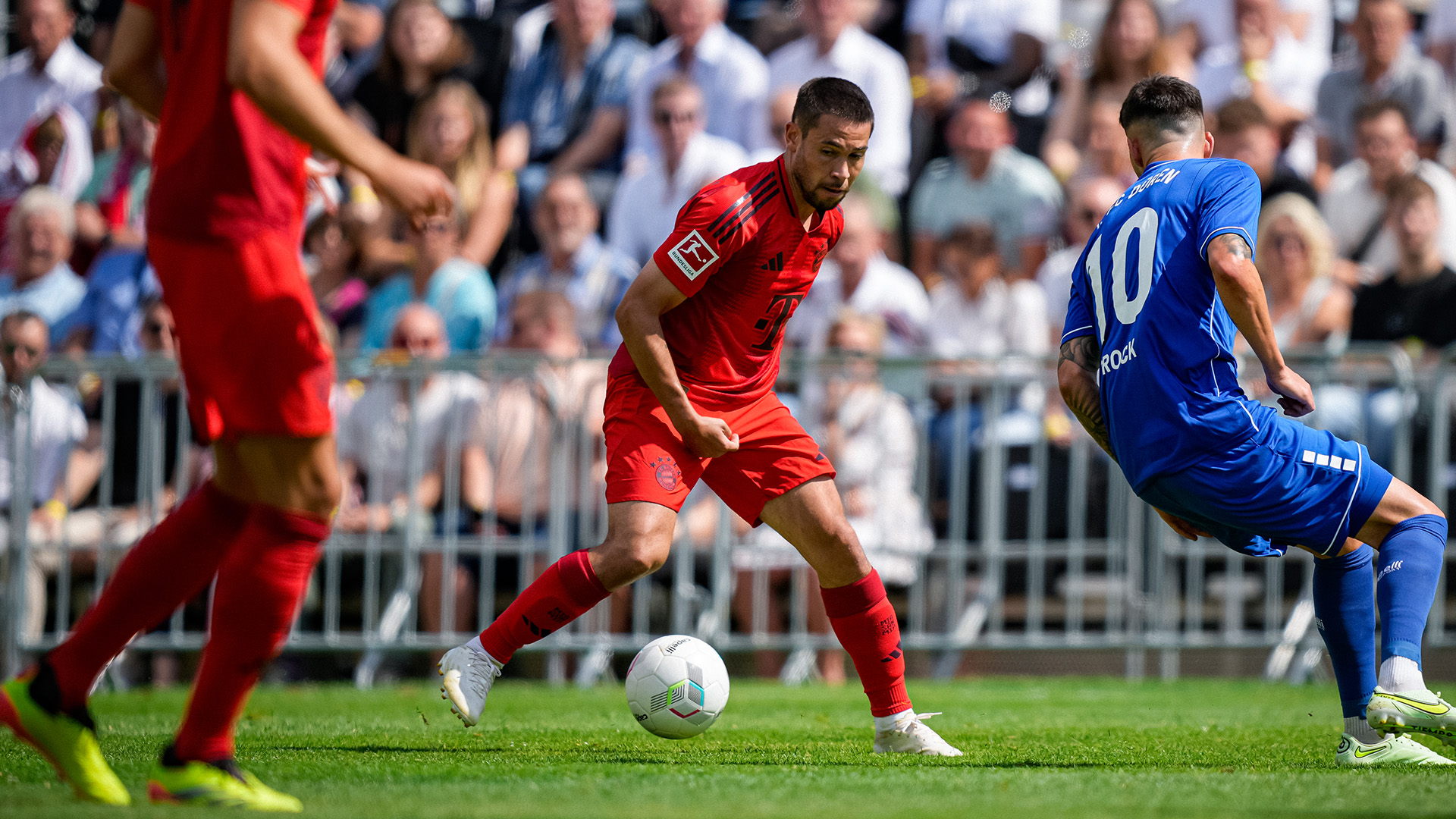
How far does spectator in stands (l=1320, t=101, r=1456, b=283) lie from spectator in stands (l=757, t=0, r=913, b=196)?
309 cm

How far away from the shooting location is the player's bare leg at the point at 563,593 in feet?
17.5

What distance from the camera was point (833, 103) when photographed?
17.1ft

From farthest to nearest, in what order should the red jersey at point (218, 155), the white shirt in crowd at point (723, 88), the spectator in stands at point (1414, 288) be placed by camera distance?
the white shirt in crowd at point (723, 88)
the spectator in stands at point (1414, 288)
the red jersey at point (218, 155)

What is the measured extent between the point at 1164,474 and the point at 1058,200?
6.34 m

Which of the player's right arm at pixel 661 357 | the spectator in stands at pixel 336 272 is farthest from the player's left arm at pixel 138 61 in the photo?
the spectator in stands at pixel 336 272

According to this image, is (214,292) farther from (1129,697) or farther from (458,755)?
(1129,697)

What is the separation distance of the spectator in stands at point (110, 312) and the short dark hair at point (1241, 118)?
303 inches

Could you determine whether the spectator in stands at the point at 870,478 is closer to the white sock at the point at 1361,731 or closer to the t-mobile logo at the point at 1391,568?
the white sock at the point at 1361,731

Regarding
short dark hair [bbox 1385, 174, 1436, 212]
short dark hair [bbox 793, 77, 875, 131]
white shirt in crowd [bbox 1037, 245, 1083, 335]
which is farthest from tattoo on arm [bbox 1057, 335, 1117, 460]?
short dark hair [bbox 1385, 174, 1436, 212]

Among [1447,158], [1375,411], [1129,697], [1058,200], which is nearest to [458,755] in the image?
[1129,697]

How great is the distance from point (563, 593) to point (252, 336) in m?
2.01

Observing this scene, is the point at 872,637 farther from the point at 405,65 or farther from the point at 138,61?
the point at 405,65

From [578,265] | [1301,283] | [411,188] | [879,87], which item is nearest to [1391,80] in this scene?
[1301,283]

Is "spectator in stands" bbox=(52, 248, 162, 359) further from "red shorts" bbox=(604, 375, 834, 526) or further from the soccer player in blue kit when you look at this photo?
the soccer player in blue kit
